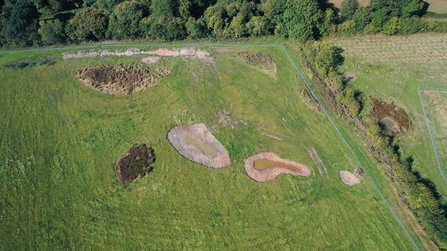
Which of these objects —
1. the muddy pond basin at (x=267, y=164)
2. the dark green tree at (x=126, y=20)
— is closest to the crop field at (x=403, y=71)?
the muddy pond basin at (x=267, y=164)

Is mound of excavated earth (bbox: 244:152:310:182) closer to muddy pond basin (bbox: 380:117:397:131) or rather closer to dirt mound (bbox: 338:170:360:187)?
dirt mound (bbox: 338:170:360:187)

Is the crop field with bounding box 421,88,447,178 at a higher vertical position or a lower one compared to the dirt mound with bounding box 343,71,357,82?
lower

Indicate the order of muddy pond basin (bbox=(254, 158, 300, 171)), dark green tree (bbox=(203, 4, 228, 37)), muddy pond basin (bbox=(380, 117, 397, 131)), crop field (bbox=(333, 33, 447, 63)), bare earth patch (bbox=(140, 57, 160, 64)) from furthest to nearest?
dark green tree (bbox=(203, 4, 228, 37))
bare earth patch (bbox=(140, 57, 160, 64))
crop field (bbox=(333, 33, 447, 63))
muddy pond basin (bbox=(380, 117, 397, 131))
muddy pond basin (bbox=(254, 158, 300, 171))

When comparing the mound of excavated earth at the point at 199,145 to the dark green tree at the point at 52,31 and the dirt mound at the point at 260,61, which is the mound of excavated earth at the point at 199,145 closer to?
the dirt mound at the point at 260,61

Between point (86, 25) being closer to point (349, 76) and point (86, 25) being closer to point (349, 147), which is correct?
point (349, 76)

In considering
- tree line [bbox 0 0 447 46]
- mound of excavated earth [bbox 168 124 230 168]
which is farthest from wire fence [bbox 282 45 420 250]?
mound of excavated earth [bbox 168 124 230 168]

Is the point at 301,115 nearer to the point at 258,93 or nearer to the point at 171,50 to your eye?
the point at 258,93

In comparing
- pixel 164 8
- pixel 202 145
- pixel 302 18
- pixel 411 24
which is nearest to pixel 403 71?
pixel 411 24
